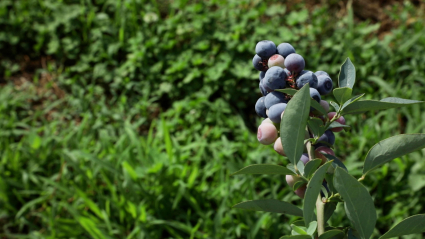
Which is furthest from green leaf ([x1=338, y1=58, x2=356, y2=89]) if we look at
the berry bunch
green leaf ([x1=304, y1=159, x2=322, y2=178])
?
green leaf ([x1=304, y1=159, x2=322, y2=178])

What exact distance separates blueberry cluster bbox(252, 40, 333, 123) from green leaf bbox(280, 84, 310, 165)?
50 millimetres

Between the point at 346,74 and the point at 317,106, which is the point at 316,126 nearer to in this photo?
the point at 317,106

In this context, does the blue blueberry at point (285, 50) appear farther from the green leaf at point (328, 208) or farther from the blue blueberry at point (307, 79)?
the green leaf at point (328, 208)

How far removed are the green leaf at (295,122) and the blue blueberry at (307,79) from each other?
0.27 ft

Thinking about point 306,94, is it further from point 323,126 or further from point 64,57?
point 64,57

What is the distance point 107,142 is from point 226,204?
2.39ft

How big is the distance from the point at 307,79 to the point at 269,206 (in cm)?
20

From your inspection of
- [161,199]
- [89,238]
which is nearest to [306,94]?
[161,199]

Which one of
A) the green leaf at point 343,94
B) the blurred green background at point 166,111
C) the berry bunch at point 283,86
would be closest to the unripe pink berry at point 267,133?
the berry bunch at point 283,86

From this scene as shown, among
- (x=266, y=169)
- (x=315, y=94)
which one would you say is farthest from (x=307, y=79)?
(x=266, y=169)

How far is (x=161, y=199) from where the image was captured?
169 cm

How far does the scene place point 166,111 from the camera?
2373mm

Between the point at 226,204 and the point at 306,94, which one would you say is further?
the point at 226,204

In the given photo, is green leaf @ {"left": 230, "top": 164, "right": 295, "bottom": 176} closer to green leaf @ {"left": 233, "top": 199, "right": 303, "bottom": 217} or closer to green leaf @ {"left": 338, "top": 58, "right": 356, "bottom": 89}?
green leaf @ {"left": 233, "top": 199, "right": 303, "bottom": 217}
